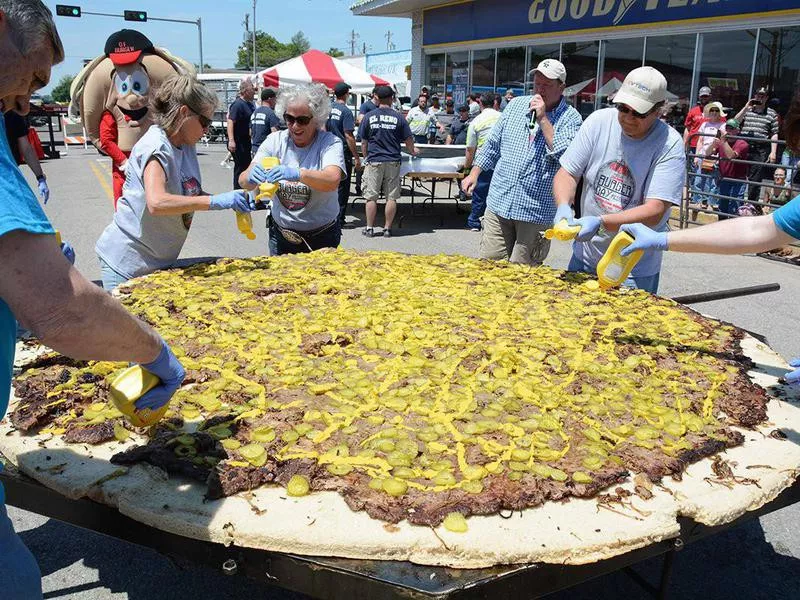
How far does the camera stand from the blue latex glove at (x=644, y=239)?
2870 mm

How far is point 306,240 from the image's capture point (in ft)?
15.6

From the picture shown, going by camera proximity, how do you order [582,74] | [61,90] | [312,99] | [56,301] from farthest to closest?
[61,90] < [582,74] < [312,99] < [56,301]

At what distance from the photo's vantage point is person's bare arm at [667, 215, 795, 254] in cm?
247

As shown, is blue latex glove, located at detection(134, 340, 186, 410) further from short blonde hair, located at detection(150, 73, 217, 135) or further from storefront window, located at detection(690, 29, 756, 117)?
storefront window, located at detection(690, 29, 756, 117)

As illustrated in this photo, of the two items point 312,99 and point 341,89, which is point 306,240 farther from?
point 341,89

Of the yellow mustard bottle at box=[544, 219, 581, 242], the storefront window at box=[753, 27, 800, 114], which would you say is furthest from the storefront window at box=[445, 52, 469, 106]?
the yellow mustard bottle at box=[544, 219, 581, 242]

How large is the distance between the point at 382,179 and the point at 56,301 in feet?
31.3

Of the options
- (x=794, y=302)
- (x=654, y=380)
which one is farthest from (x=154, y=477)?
(x=794, y=302)

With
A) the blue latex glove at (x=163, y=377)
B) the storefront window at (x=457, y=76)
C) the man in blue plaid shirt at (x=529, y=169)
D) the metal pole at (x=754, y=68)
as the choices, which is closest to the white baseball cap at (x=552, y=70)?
the man in blue plaid shirt at (x=529, y=169)

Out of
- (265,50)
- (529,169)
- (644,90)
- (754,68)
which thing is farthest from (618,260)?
(265,50)

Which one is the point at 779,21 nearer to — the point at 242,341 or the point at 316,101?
the point at 316,101

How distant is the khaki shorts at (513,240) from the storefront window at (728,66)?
10146 mm

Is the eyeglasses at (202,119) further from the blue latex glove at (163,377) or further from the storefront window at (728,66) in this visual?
the storefront window at (728,66)

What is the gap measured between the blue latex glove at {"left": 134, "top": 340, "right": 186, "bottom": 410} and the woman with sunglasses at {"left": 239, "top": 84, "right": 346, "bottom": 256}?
8.49 ft
